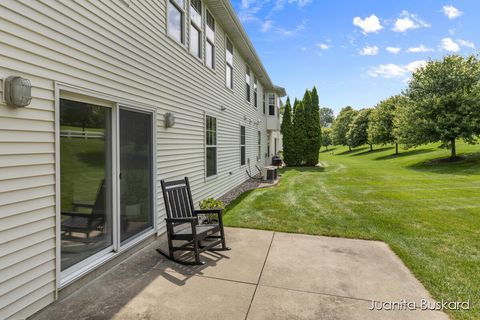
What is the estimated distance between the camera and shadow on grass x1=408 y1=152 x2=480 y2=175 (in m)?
14.6

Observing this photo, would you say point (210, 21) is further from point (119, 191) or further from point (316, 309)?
point (316, 309)

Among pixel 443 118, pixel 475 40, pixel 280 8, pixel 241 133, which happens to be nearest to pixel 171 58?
pixel 241 133

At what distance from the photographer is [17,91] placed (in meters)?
2.33

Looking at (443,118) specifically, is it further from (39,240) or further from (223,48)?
(39,240)

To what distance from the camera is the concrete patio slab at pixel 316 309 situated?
2.66m

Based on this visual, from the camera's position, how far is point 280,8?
1267 centimetres

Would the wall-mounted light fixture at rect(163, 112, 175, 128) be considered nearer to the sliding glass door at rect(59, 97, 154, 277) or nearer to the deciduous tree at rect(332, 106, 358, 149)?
the sliding glass door at rect(59, 97, 154, 277)

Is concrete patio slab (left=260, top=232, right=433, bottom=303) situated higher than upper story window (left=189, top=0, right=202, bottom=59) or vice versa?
upper story window (left=189, top=0, right=202, bottom=59)

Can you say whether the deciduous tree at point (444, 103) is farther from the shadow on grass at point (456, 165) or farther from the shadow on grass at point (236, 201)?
the shadow on grass at point (236, 201)

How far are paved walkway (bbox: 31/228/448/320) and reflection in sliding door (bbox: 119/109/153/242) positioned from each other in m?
0.54

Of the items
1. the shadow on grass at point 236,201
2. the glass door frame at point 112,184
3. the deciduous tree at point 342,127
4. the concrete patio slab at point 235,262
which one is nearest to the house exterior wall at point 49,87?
the glass door frame at point 112,184

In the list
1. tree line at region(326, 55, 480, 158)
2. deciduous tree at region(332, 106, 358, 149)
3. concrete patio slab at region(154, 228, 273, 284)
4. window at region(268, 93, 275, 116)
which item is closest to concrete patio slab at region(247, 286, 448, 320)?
concrete patio slab at region(154, 228, 273, 284)

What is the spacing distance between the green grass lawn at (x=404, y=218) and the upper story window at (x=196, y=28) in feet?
13.2

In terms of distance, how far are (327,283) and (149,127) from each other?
3.52 m
